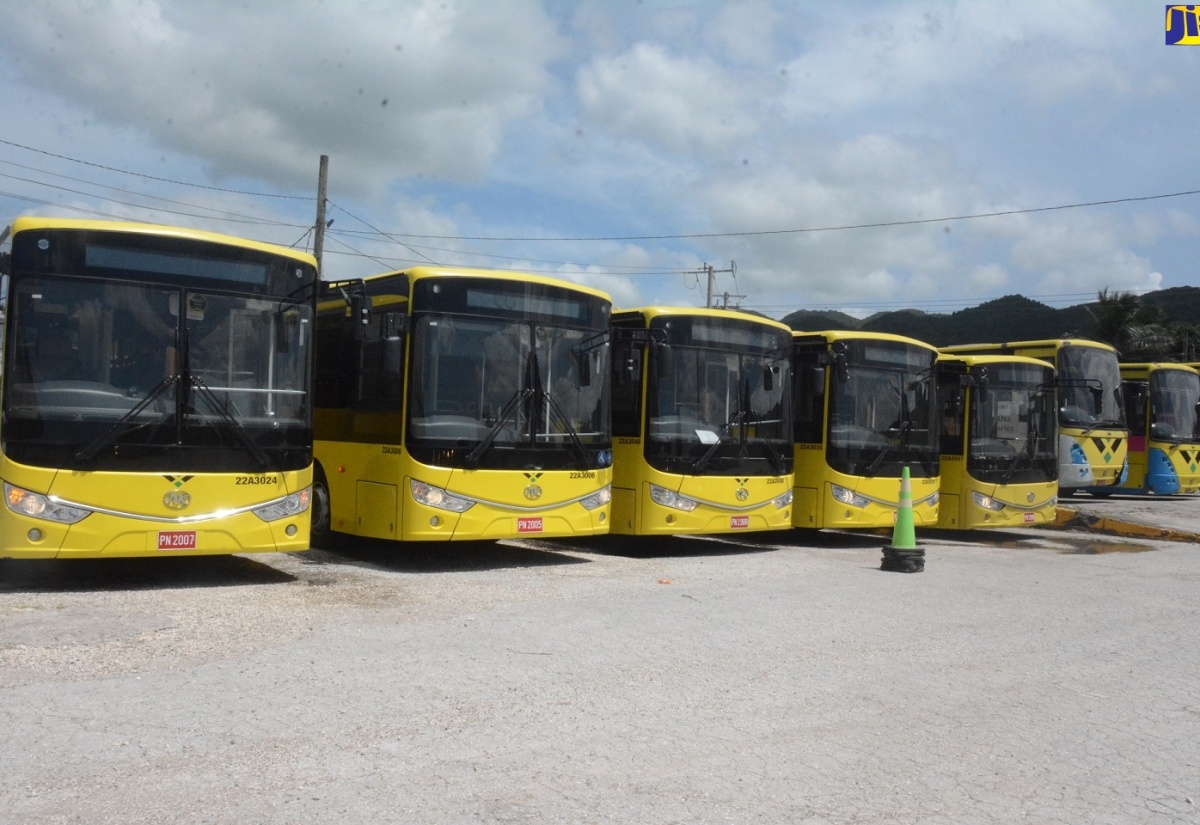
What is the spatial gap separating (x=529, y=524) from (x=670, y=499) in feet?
6.94

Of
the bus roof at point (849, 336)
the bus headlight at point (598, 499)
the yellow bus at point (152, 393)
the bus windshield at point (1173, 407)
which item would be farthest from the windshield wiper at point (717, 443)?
the bus windshield at point (1173, 407)

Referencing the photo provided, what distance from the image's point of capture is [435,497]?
11.4 meters

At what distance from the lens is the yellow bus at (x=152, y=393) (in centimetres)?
934

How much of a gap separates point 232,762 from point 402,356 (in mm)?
6704

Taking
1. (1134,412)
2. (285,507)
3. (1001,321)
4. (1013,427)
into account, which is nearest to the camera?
(285,507)

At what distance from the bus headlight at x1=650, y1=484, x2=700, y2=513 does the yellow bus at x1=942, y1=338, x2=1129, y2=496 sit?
37.4 feet

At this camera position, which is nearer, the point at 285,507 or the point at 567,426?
the point at 285,507

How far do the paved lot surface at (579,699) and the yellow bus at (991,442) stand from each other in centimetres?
561

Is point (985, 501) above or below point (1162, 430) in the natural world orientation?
below

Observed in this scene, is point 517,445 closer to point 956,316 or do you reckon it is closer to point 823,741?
point 823,741

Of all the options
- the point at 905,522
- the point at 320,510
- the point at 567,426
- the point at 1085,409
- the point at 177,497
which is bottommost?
the point at 320,510

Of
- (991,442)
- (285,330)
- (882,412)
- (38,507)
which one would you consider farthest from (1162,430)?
(38,507)

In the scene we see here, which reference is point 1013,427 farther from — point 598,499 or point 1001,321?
point 1001,321

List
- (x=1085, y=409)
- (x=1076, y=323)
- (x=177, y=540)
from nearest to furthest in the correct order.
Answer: (x=177, y=540) < (x=1085, y=409) < (x=1076, y=323)
